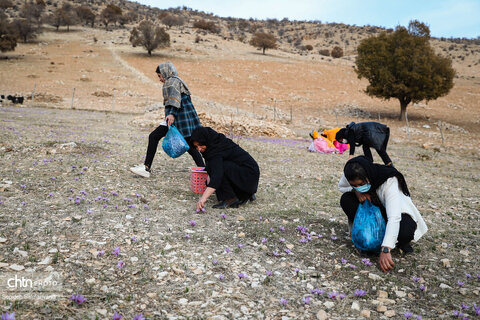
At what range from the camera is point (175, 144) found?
20.1ft

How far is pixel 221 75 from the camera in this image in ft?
131

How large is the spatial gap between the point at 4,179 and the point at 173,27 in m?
71.0

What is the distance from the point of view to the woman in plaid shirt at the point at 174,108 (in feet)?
20.7

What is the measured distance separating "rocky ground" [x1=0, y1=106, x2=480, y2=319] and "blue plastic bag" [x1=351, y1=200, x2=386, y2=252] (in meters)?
0.28

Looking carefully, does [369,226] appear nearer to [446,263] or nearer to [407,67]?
[446,263]

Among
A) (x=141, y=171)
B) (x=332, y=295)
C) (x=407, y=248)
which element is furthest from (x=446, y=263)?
(x=141, y=171)

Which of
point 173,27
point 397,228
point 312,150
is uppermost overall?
point 173,27

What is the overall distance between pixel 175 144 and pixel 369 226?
11.7ft

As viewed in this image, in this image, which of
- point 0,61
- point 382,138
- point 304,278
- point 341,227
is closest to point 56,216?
point 304,278

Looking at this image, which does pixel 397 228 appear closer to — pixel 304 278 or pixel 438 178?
pixel 304 278

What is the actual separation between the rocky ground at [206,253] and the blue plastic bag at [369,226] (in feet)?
0.92

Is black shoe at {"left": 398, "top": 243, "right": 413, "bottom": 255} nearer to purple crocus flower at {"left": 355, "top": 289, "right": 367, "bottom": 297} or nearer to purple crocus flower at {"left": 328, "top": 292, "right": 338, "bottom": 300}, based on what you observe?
purple crocus flower at {"left": 355, "top": 289, "right": 367, "bottom": 297}

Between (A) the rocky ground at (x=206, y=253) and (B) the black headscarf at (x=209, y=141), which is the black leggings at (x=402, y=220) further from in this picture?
(B) the black headscarf at (x=209, y=141)

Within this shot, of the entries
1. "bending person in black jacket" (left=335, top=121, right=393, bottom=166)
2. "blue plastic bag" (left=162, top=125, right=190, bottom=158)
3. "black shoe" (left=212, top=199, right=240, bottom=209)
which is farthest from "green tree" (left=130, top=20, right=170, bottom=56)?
"black shoe" (left=212, top=199, right=240, bottom=209)
